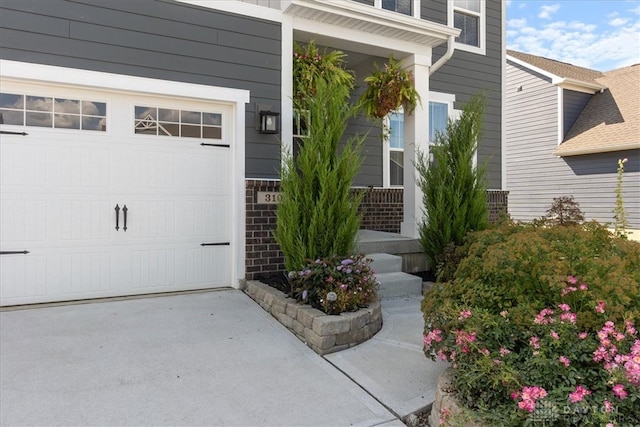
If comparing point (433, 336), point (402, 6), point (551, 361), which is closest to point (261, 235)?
point (433, 336)

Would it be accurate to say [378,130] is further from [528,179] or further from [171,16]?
[528,179]

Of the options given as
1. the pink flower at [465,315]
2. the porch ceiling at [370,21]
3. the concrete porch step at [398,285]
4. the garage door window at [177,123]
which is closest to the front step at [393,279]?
the concrete porch step at [398,285]

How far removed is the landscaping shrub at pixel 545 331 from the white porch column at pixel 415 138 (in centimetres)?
330

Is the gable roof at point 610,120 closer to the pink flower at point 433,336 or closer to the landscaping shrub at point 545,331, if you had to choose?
the landscaping shrub at point 545,331

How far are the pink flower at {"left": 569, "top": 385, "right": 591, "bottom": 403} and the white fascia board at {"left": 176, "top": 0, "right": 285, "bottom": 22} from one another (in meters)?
4.78

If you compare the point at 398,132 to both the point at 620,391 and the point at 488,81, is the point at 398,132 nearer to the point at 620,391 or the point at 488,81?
the point at 488,81

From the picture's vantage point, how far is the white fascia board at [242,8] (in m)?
4.71

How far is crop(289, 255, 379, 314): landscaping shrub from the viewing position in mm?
3602

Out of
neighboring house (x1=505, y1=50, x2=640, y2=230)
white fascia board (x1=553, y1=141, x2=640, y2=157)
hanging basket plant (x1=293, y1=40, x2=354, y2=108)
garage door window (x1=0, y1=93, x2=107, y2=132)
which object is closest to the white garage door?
garage door window (x1=0, y1=93, x2=107, y2=132)

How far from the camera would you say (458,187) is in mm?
5094

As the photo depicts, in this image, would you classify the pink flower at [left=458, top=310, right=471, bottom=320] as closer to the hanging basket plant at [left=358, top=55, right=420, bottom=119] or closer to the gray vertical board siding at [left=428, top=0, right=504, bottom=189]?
the hanging basket plant at [left=358, top=55, right=420, bottom=119]

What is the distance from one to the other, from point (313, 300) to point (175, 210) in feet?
6.70

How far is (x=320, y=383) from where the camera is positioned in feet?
Answer: 9.27

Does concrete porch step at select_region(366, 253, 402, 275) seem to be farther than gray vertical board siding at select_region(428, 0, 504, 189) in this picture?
No
